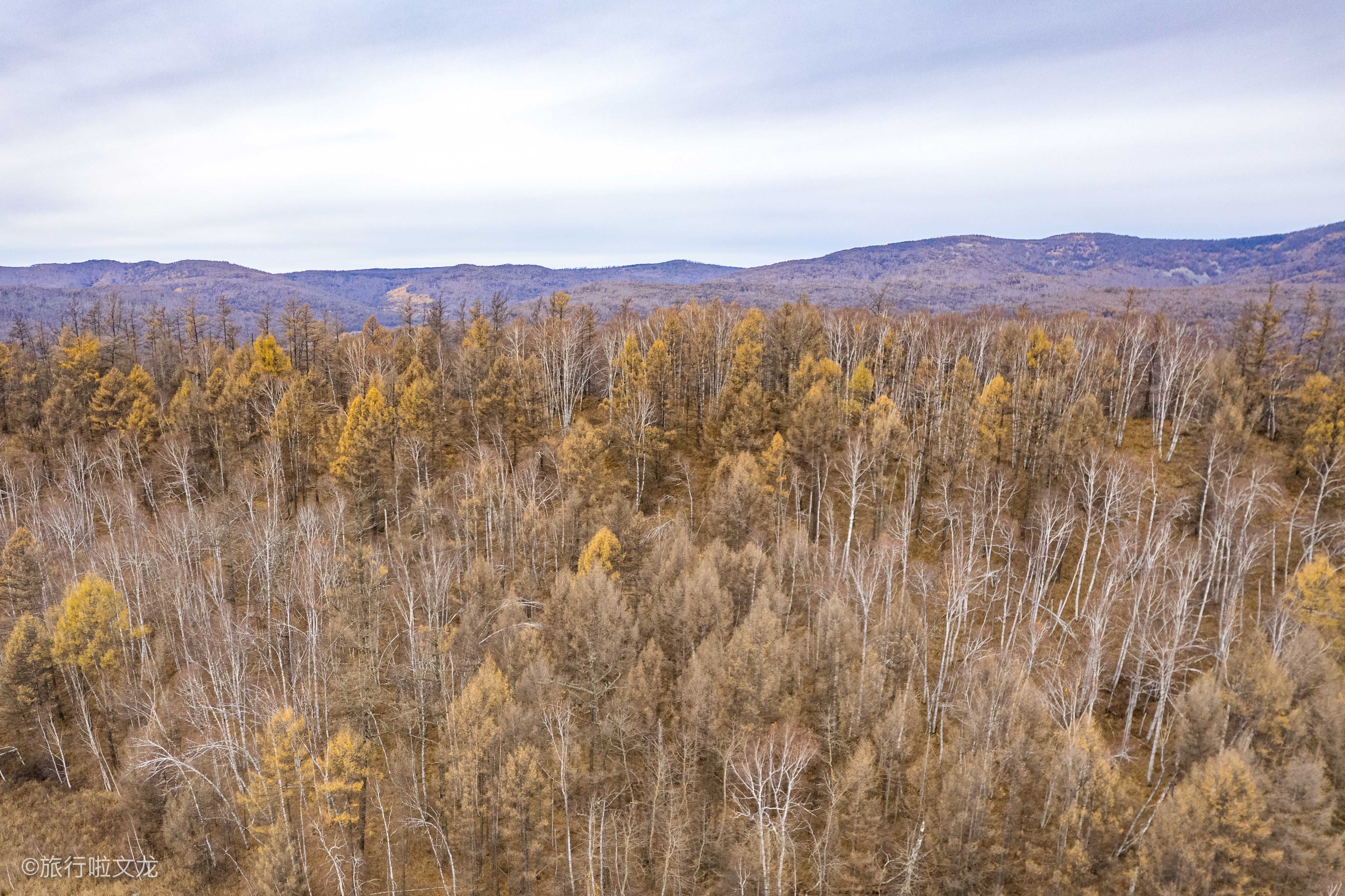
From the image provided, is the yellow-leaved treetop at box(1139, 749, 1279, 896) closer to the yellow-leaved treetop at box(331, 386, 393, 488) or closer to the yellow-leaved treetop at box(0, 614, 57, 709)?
the yellow-leaved treetop at box(331, 386, 393, 488)

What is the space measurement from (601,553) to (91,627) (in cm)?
3183

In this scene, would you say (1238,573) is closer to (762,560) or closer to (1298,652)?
(1298,652)

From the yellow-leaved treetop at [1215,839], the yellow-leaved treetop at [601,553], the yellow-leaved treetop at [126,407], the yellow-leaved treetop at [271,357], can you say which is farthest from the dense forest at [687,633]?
the yellow-leaved treetop at [271,357]

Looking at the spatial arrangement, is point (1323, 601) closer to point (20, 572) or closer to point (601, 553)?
point (601, 553)

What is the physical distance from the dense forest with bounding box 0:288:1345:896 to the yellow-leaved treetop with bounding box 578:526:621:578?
60 centimetres

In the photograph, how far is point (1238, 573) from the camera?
41.1m

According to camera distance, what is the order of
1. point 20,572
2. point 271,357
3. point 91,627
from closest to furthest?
point 91,627 < point 20,572 < point 271,357

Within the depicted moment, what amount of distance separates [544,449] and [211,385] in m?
37.2

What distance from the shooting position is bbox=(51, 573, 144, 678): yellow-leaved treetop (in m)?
38.8

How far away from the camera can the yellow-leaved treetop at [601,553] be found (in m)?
44.8

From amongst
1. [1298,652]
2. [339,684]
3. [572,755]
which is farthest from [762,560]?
[1298,652]

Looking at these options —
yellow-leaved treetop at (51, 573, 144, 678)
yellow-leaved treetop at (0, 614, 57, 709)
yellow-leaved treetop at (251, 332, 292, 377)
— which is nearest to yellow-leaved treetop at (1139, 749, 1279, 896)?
yellow-leaved treetop at (51, 573, 144, 678)

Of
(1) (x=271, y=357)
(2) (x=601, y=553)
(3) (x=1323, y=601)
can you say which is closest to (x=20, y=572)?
(2) (x=601, y=553)

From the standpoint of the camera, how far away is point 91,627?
3962 centimetres
